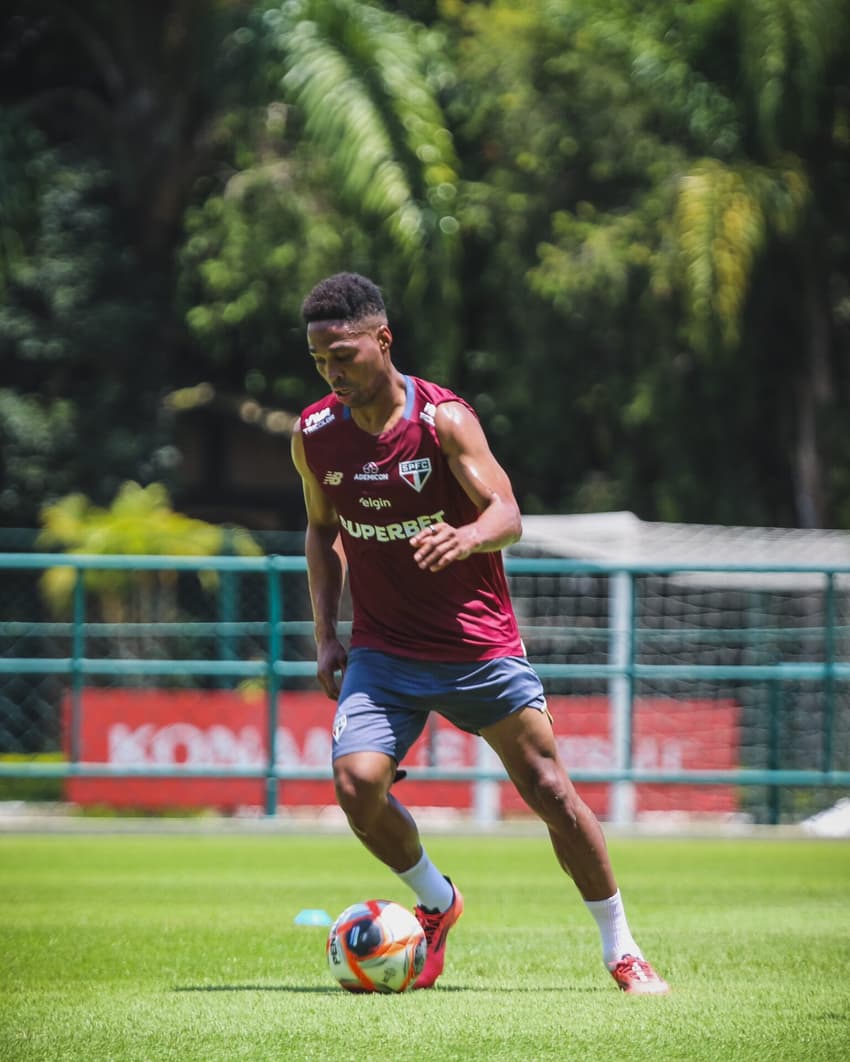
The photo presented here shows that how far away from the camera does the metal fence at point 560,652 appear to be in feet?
46.9

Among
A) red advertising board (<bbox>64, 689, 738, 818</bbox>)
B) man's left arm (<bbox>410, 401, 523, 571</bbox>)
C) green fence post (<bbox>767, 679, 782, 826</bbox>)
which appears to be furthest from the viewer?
red advertising board (<bbox>64, 689, 738, 818</bbox>)

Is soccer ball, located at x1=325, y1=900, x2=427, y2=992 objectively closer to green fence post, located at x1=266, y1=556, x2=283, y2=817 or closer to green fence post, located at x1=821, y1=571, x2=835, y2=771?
green fence post, located at x1=266, y1=556, x2=283, y2=817

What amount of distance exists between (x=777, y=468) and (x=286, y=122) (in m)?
8.05

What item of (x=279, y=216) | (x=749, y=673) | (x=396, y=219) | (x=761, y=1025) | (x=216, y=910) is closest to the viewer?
(x=761, y=1025)

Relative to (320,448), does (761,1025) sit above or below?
below

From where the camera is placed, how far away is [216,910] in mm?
8625

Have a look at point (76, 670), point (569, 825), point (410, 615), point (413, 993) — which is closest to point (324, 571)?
point (410, 615)

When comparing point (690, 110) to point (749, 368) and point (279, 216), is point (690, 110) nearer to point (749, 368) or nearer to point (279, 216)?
point (749, 368)

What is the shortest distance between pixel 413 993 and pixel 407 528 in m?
1.53

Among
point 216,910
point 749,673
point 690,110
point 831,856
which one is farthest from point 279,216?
point 216,910

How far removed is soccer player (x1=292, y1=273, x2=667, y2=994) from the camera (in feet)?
19.4

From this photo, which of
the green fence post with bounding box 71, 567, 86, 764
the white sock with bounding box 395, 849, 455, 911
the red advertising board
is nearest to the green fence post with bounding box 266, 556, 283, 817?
the red advertising board

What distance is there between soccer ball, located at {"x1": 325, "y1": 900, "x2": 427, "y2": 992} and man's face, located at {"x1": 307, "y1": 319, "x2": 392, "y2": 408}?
1.68 meters

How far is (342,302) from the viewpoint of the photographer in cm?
592
